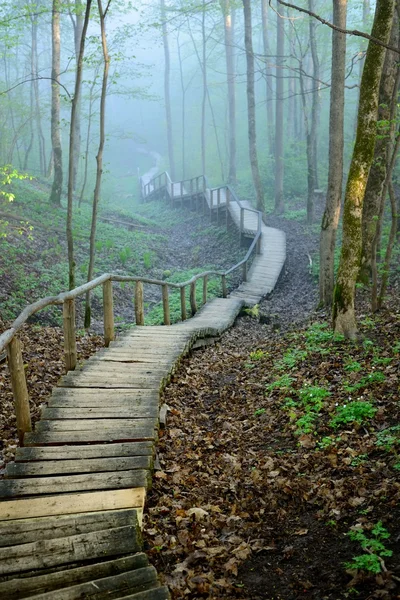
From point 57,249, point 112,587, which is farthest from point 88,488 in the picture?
point 57,249

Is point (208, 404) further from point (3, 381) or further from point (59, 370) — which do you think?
point (3, 381)

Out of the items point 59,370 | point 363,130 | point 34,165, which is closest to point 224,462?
point 59,370

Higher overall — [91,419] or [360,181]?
[360,181]

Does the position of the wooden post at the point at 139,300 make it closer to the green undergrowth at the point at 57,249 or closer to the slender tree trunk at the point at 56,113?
the green undergrowth at the point at 57,249

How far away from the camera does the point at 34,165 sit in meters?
35.2

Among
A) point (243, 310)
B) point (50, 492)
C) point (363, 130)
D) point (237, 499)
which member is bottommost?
point (243, 310)

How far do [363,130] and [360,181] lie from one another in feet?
2.45

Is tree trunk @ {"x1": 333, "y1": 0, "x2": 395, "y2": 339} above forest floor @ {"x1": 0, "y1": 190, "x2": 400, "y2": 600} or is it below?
above

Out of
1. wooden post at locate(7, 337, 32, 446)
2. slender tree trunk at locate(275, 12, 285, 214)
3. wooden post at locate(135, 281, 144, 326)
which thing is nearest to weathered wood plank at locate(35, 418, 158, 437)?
wooden post at locate(7, 337, 32, 446)

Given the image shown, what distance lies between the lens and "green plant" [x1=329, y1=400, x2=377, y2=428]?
5480 millimetres

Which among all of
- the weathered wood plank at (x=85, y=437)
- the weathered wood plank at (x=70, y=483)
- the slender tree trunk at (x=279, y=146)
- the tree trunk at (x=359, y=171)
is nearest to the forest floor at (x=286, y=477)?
the weathered wood plank at (x=70, y=483)

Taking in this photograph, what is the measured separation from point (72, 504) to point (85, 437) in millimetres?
1124

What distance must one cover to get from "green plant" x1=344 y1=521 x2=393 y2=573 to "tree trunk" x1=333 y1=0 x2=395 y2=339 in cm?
467

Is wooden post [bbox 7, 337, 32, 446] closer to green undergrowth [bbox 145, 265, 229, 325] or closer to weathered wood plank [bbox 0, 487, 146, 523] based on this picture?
weathered wood plank [bbox 0, 487, 146, 523]
